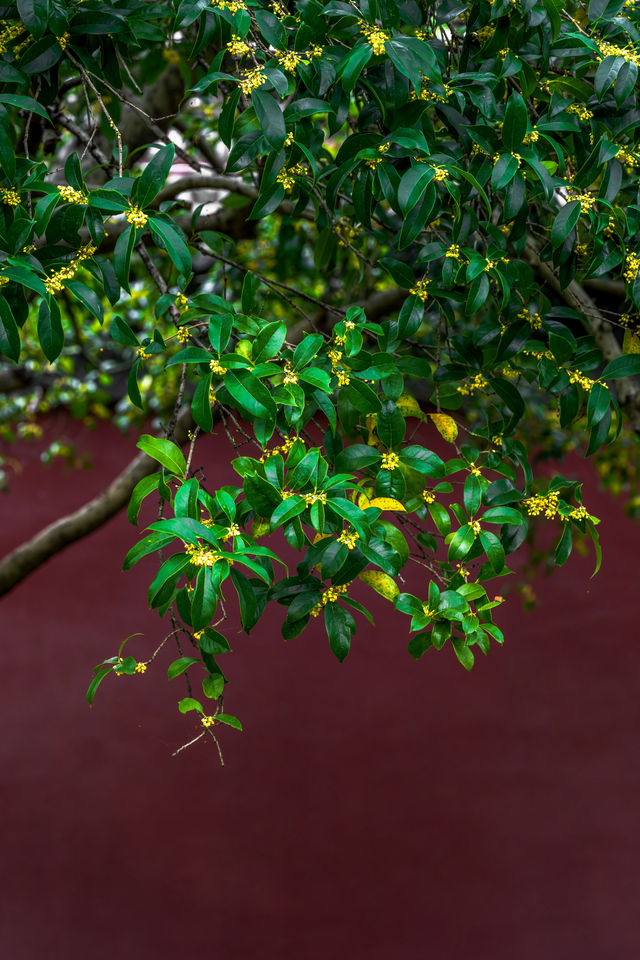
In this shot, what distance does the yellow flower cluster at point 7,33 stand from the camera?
1.34 meters

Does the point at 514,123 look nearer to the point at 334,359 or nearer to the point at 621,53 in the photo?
the point at 621,53

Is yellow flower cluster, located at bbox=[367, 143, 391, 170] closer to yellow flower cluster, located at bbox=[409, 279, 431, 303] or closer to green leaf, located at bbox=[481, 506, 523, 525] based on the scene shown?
yellow flower cluster, located at bbox=[409, 279, 431, 303]

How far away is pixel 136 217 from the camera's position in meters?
1.14

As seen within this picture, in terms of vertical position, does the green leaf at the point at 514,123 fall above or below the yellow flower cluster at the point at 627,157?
above

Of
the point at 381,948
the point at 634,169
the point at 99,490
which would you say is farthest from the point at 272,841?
the point at 634,169

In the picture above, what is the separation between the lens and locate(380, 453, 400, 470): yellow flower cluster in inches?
49.2

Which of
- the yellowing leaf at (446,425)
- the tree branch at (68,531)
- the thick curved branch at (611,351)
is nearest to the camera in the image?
the yellowing leaf at (446,425)

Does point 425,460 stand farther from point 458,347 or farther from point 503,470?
point 458,347

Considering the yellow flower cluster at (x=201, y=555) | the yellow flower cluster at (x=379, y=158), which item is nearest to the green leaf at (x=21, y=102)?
the yellow flower cluster at (x=379, y=158)

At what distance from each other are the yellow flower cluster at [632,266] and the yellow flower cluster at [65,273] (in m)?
0.78

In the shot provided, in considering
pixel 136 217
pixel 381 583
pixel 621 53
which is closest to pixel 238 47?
pixel 136 217

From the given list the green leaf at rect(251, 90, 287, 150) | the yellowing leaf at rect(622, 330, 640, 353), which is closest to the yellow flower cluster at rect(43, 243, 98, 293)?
the green leaf at rect(251, 90, 287, 150)

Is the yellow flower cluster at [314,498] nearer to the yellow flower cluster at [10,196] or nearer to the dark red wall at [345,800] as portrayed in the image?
the yellow flower cluster at [10,196]

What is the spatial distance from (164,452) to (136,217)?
293 mm
